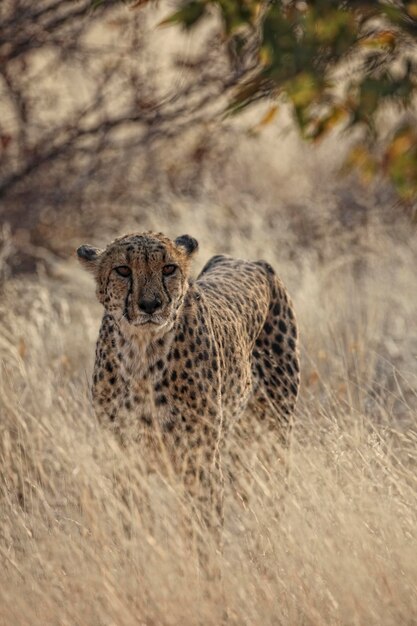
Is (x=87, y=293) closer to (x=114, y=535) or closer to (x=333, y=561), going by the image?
(x=114, y=535)

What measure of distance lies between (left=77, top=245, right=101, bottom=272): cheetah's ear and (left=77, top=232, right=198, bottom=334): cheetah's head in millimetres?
37

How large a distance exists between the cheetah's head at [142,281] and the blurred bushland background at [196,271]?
1.40 ft

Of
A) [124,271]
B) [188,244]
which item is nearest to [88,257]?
[124,271]

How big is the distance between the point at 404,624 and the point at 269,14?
5.64 feet

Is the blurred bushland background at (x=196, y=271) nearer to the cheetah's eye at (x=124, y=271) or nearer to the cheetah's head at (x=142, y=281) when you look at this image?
the cheetah's head at (x=142, y=281)

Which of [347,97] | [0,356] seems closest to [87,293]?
[0,356]

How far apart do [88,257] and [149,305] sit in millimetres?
441

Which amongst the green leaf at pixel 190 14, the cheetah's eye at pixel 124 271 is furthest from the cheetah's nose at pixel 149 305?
the green leaf at pixel 190 14

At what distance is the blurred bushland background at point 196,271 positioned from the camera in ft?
11.6

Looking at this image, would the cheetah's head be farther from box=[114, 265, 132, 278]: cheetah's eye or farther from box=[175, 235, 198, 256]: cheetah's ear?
box=[175, 235, 198, 256]: cheetah's ear

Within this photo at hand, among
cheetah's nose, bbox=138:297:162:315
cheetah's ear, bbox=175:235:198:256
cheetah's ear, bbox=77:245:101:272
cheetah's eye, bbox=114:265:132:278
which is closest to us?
cheetah's nose, bbox=138:297:162:315

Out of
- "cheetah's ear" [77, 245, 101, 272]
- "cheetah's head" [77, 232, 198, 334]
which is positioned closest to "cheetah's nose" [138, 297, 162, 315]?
"cheetah's head" [77, 232, 198, 334]

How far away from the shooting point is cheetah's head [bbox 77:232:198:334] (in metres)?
4.16

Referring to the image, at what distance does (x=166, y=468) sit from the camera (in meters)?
4.23
